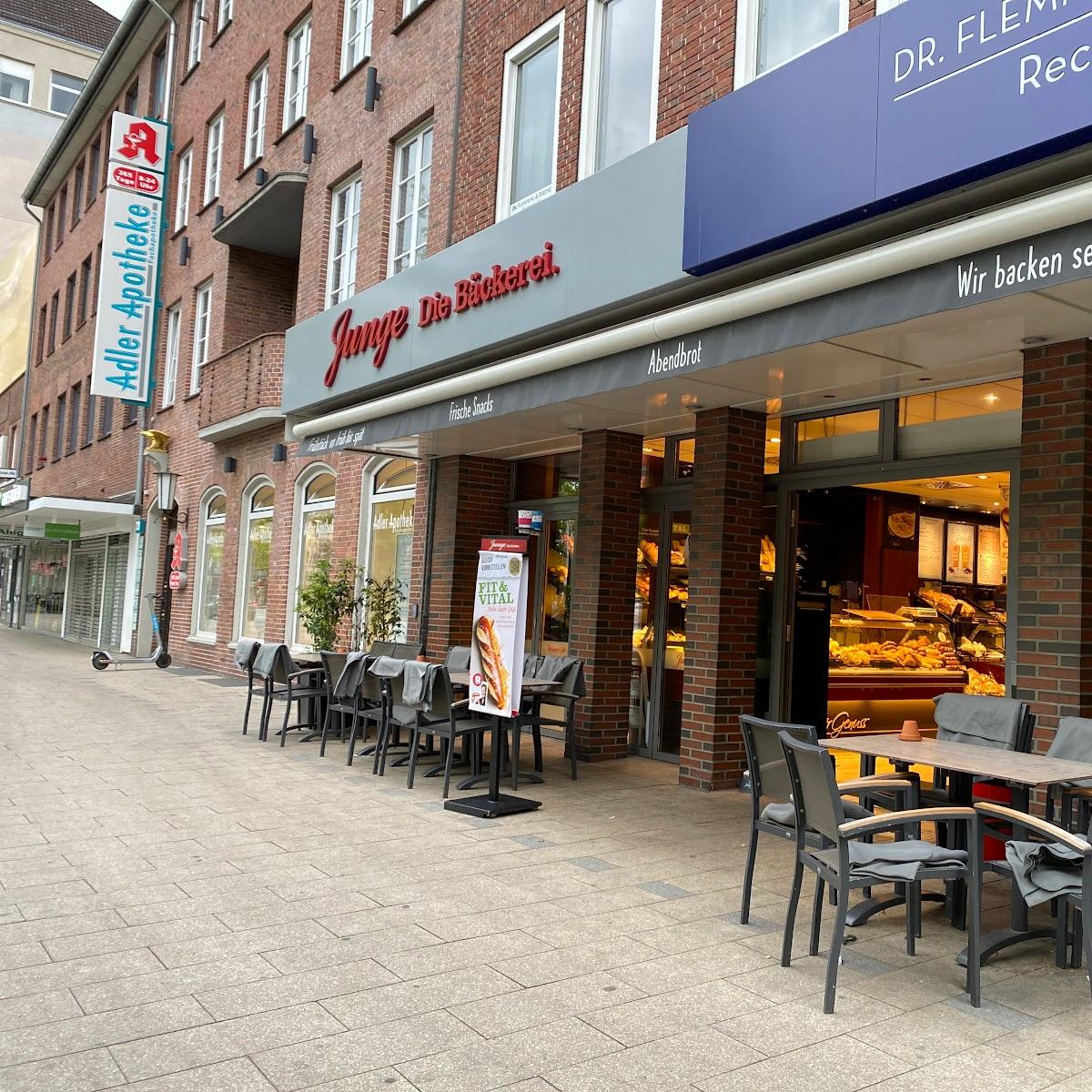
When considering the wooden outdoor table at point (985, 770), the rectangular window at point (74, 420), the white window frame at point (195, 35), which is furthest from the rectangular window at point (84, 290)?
the wooden outdoor table at point (985, 770)

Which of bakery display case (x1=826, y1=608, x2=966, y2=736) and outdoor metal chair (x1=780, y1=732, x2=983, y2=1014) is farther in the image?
bakery display case (x1=826, y1=608, x2=966, y2=736)

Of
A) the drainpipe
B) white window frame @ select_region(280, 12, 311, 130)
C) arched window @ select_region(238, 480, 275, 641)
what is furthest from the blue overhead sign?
arched window @ select_region(238, 480, 275, 641)

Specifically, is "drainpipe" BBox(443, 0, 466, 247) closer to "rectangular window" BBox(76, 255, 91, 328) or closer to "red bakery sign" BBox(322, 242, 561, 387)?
"red bakery sign" BBox(322, 242, 561, 387)

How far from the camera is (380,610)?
1130 centimetres

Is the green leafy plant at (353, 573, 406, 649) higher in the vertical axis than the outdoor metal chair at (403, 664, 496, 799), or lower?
higher

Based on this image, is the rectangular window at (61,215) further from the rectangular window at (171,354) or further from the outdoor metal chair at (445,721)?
the outdoor metal chair at (445,721)

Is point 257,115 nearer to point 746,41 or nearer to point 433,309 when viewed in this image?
point 433,309

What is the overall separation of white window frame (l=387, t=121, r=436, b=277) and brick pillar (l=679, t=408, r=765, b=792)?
498 centimetres

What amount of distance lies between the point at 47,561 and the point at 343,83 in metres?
21.6

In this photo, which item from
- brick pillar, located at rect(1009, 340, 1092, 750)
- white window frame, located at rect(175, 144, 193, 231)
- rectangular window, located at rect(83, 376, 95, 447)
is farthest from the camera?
rectangular window, located at rect(83, 376, 95, 447)

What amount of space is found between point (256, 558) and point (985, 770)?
1270 centimetres

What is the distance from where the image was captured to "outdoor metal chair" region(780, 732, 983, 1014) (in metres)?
3.61

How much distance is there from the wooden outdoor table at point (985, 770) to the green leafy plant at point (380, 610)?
23.5 feet

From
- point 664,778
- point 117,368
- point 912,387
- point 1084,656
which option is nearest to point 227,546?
point 117,368
